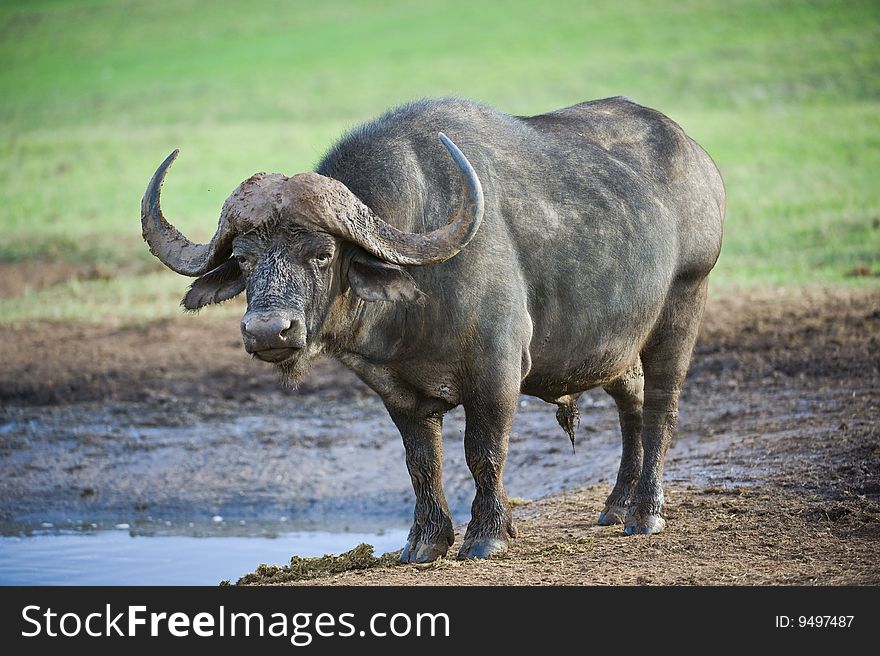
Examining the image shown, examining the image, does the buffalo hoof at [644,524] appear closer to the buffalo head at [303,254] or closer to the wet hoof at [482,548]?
the wet hoof at [482,548]

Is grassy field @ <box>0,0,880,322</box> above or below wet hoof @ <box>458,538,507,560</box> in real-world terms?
above

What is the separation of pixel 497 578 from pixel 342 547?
9.18ft

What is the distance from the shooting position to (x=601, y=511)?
8.67 m

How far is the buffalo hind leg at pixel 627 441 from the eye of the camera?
8508 millimetres

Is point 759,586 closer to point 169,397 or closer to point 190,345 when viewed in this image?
point 169,397

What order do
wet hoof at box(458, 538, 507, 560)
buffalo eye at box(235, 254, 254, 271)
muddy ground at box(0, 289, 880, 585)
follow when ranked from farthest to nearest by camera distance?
1. wet hoof at box(458, 538, 507, 560)
2. muddy ground at box(0, 289, 880, 585)
3. buffalo eye at box(235, 254, 254, 271)

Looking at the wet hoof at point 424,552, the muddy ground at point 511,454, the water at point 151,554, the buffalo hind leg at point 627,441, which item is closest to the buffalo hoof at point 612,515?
the buffalo hind leg at point 627,441

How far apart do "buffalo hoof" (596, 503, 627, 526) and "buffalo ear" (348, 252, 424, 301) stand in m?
2.40

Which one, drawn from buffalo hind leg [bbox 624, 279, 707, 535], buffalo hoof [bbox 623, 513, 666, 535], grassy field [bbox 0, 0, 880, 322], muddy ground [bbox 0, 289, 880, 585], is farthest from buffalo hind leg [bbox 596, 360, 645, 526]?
grassy field [bbox 0, 0, 880, 322]

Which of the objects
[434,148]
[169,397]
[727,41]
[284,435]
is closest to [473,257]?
[434,148]

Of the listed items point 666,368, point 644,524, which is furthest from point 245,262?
point 666,368

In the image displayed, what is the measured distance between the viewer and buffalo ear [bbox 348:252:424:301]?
679 cm

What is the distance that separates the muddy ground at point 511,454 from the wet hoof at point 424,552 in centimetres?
29

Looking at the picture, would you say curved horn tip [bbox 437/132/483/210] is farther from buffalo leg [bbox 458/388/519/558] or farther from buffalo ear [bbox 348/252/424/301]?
buffalo leg [bbox 458/388/519/558]
